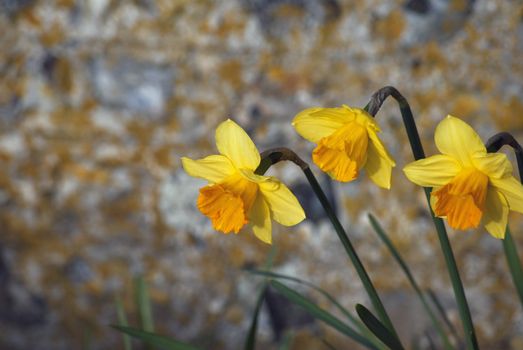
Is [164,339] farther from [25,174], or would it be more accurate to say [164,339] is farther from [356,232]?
[25,174]

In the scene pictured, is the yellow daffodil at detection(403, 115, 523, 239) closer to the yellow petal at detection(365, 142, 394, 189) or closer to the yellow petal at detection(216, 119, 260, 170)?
the yellow petal at detection(365, 142, 394, 189)

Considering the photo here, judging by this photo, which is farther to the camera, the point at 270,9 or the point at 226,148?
the point at 270,9

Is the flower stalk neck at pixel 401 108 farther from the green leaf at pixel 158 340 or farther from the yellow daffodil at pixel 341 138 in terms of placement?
the green leaf at pixel 158 340

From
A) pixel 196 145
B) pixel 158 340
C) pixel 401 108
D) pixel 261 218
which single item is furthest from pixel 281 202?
pixel 196 145

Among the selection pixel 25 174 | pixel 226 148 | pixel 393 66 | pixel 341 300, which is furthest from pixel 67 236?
pixel 226 148

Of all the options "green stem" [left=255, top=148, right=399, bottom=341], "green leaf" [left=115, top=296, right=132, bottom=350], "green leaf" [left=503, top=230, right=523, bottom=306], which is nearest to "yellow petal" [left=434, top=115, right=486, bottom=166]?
"green stem" [left=255, top=148, right=399, bottom=341]

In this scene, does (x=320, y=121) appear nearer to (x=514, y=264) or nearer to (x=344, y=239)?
(x=344, y=239)
